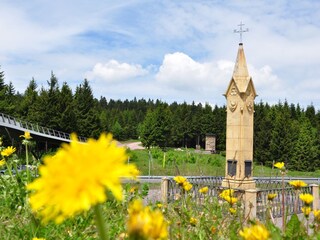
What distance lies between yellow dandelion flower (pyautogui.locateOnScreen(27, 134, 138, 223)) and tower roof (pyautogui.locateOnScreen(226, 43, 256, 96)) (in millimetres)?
14741

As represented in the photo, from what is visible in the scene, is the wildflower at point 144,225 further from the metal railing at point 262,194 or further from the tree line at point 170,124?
the tree line at point 170,124

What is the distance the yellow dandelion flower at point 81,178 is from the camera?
509 mm

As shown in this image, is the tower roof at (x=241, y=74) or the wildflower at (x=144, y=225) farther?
the tower roof at (x=241, y=74)

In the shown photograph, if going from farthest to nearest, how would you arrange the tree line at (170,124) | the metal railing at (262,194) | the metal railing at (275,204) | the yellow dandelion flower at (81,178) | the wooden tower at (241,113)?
the tree line at (170,124) < the wooden tower at (241,113) < the metal railing at (262,194) < the metal railing at (275,204) < the yellow dandelion flower at (81,178)

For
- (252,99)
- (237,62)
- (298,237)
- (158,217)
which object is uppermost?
(237,62)

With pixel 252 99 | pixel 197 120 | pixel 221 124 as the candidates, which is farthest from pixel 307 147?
pixel 252 99

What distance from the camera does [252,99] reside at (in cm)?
1531

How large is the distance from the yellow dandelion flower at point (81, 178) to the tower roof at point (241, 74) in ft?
48.4

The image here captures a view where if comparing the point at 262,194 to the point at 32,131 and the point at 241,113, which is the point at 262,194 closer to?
the point at 241,113

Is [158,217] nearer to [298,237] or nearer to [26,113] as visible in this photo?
[298,237]

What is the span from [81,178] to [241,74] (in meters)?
15.1

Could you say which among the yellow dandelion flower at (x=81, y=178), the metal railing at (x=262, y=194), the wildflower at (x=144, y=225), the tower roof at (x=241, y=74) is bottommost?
the metal railing at (x=262, y=194)

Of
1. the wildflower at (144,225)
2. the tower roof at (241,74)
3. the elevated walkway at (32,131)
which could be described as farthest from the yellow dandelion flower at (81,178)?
the elevated walkway at (32,131)

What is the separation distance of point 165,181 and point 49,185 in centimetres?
1010
